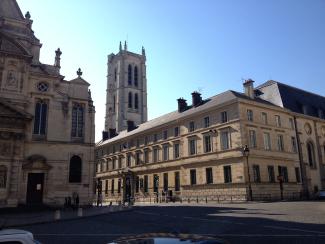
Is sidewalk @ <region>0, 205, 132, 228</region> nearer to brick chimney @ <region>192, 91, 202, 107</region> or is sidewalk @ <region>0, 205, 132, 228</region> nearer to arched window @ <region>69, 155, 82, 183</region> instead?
arched window @ <region>69, 155, 82, 183</region>

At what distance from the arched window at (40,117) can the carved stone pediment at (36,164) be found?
2643mm

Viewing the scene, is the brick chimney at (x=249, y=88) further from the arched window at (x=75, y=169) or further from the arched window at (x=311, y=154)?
the arched window at (x=75, y=169)

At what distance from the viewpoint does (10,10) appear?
115ft

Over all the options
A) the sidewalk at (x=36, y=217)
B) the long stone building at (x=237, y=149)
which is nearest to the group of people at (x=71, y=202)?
the sidewalk at (x=36, y=217)

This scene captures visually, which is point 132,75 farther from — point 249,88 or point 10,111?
point 10,111

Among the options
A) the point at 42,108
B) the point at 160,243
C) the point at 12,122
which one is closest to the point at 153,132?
the point at 42,108

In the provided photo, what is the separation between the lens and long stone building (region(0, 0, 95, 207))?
93.7 ft

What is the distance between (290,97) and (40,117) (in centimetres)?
3366

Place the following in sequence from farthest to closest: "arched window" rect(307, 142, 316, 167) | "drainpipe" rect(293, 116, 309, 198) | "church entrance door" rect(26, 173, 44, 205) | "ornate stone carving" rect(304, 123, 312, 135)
→ "ornate stone carving" rect(304, 123, 312, 135)
"arched window" rect(307, 142, 316, 167)
"drainpipe" rect(293, 116, 309, 198)
"church entrance door" rect(26, 173, 44, 205)

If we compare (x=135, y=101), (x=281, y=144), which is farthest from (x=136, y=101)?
(x=281, y=144)

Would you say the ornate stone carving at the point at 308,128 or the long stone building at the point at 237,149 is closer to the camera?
the long stone building at the point at 237,149

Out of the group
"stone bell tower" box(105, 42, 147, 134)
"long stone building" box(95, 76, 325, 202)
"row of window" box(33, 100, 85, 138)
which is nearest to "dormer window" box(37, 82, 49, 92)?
"row of window" box(33, 100, 85, 138)

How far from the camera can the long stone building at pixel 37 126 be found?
28.5 m

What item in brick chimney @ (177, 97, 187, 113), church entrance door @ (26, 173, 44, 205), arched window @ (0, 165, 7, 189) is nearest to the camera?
arched window @ (0, 165, 7, 189)
